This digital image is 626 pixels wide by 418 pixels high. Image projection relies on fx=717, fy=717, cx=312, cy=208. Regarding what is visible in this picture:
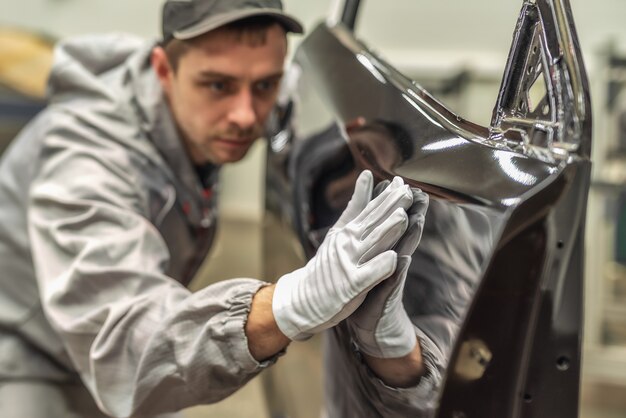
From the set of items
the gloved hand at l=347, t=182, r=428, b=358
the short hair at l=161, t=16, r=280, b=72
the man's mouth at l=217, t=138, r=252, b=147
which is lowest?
the man's mouth at l=217, t=138, r=252, b=147

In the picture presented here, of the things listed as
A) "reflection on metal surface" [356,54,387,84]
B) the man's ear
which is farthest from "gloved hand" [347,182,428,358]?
the man's ear

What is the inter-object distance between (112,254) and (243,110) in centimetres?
30

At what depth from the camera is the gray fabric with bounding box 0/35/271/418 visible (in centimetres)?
81

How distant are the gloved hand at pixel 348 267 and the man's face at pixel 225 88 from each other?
1.31 feet

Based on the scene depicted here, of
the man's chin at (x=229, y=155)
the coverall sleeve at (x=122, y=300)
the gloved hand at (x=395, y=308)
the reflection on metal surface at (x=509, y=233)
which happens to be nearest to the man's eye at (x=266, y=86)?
the man's chin at (x=229, y=155)

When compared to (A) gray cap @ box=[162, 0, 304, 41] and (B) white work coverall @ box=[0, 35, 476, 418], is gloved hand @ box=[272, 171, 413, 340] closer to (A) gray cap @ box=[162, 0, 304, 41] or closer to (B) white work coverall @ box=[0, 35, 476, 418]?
(B) white work coverall @ box=[0, 35, 476, 418]

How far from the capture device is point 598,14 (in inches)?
104

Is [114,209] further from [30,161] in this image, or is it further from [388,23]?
[388,23]

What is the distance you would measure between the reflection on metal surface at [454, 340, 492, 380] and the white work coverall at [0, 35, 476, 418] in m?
0.02

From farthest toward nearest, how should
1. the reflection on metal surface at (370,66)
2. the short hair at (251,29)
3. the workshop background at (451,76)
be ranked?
the workshop background at (451,76)
the short hair at (251,29)
the reflection on metal surface at (370,66)

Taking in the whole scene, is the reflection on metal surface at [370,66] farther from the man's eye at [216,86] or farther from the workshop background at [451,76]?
the workshop background at [451,76]

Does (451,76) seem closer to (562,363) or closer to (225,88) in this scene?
(225,88)

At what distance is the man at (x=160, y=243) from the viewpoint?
2.28 feet

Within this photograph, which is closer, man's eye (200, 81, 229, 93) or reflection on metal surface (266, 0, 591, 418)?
reflection on metal surface (266, 0, 591, 418)
